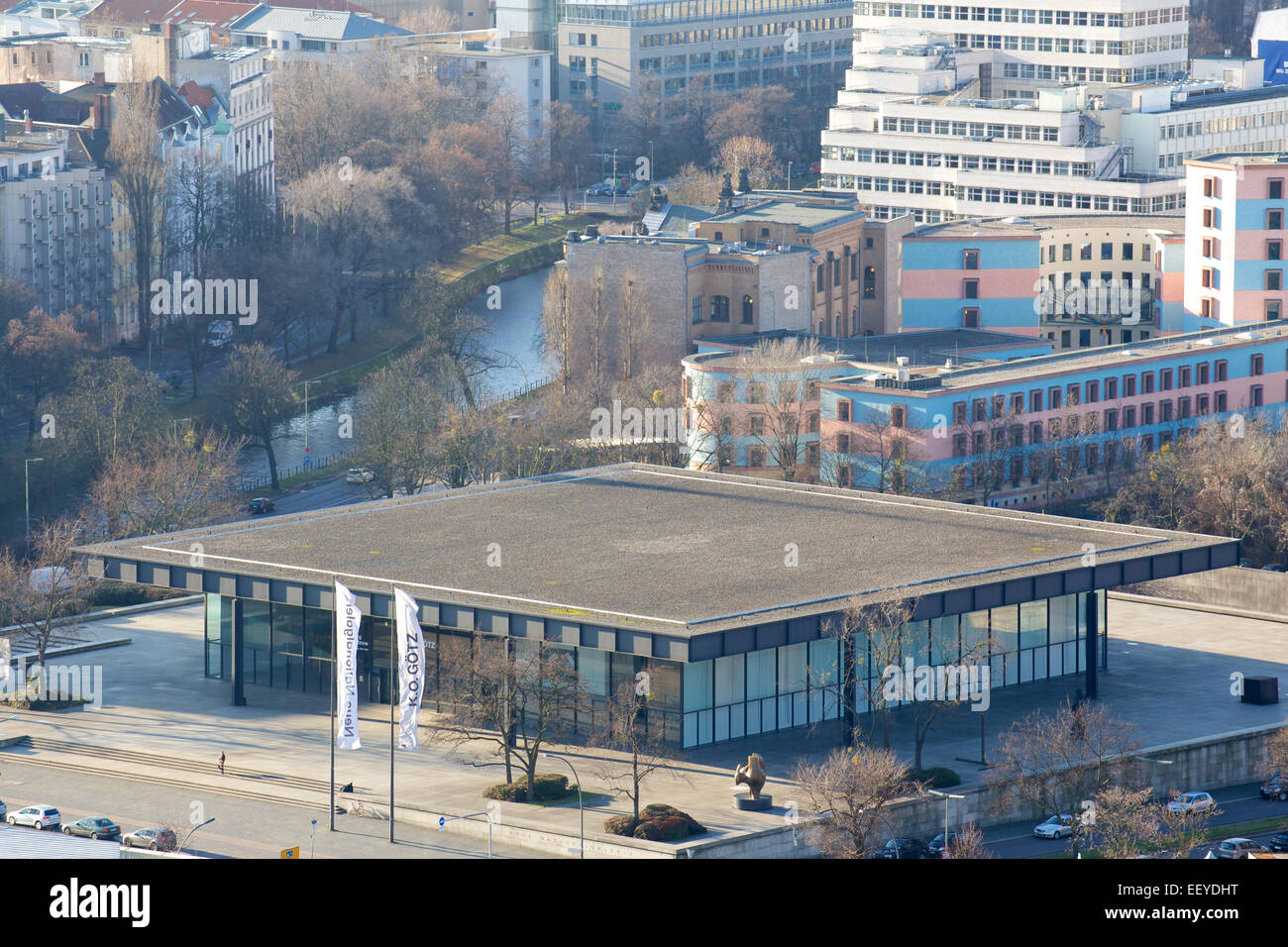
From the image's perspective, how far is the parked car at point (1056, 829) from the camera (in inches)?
3002

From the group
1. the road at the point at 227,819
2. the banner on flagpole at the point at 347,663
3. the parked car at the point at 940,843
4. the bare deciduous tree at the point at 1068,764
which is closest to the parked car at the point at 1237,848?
the bare deciduous tree at the point at 1068,764

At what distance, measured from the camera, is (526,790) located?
2987 inches

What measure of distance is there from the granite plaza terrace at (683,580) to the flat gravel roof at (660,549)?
0.13 m

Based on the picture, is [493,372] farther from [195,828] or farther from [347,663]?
[195,828]

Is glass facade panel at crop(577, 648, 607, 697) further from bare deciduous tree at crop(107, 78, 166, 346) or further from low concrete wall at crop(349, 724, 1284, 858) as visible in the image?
bare deciduous tree at crop(107, 78, 166, 346)

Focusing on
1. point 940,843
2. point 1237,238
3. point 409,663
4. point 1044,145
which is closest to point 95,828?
point 409,663

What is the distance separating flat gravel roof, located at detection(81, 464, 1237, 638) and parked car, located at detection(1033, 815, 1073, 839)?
8.77 meters

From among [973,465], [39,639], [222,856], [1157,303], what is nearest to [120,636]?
[39,639]

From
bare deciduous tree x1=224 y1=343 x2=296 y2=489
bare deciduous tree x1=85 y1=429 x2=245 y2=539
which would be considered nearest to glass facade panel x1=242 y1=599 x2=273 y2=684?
bare deciduous tree x1=85 y1=429 x2=245 y2=539

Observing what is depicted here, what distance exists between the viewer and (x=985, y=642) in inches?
3290

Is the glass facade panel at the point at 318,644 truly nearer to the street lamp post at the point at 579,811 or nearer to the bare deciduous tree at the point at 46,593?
the bare deciduous tree at the point at 46,593

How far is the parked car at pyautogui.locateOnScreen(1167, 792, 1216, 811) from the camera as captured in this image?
3059 inches

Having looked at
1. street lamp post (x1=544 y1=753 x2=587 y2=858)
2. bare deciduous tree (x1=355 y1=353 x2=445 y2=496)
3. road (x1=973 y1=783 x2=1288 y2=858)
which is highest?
bare deciduous tree (x1=355 y1=353 x2=445 y2=496)
